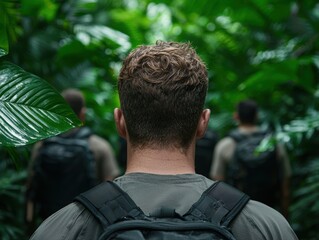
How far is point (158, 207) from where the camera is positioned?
5.91 ft

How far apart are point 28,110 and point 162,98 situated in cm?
74

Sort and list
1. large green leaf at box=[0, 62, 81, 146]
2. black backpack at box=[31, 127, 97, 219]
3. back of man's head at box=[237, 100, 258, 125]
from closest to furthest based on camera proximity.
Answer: large green leaf at box=[0, 62, 81, 146], black backpack at box=[31, 127, 97, 219], back of man's head at box=[237, 100, 258, 125]

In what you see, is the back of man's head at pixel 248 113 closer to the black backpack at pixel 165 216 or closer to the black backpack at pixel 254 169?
the black backpack at pixel 254 169

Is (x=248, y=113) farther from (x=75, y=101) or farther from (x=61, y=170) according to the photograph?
(x=61, y=170)

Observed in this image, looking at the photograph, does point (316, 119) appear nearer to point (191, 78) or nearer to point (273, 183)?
point (273, 183)

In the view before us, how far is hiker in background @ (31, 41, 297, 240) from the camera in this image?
1.79 meters

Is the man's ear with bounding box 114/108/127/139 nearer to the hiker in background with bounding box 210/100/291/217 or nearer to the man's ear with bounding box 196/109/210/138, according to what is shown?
the man's ear with bounding box 196/109/210/138

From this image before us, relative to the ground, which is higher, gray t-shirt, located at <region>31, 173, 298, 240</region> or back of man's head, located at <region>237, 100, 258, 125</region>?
gray t-shirt, located at <region>31, 173, 298, 240</region>

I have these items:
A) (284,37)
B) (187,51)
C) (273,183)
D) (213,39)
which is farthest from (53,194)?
(213,39)

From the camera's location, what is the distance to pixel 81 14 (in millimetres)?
7262

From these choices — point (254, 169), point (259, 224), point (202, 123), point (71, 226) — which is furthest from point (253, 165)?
point (71, 226)

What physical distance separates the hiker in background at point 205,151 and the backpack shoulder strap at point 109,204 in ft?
17.1

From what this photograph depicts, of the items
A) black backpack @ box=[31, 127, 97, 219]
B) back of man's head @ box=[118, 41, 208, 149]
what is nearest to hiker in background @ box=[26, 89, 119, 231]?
black backpack @ box=[31, 127, 97, 219]

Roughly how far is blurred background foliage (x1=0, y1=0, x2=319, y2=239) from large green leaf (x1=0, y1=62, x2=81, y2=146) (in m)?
2.65
